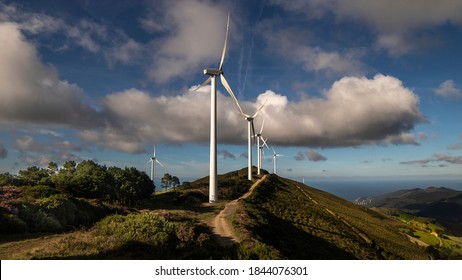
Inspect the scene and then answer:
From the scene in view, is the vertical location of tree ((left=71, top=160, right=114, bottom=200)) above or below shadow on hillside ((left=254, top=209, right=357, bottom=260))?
above

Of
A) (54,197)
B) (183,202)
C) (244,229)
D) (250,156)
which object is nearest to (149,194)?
(183,202)

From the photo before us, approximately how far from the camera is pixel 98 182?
57.5 m

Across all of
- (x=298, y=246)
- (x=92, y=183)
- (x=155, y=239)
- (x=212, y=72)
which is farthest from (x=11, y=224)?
(x=212, y=72)

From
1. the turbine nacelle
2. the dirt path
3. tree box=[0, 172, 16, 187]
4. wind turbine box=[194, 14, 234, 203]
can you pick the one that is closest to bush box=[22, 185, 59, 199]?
tree box=[0, 172, 16, 187]

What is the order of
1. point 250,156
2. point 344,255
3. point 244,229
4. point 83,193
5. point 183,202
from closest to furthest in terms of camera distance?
point 244,229
point 344,255
point 83,193
point 183,202
point 250,156

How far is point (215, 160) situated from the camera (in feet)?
200

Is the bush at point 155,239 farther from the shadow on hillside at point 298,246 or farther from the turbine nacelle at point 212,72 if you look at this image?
the turbine nacelle at point 212,72

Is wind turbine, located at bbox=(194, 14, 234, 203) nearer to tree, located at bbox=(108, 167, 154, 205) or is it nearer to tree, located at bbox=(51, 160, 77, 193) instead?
tree, located at bbox=(108, 167, 154, 205)

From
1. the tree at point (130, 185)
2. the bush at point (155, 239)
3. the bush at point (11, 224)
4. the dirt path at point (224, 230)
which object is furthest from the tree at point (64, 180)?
the dirt path at point (224, 230)

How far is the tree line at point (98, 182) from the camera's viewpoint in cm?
5650

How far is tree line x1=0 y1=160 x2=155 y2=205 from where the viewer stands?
5650 centimetres
